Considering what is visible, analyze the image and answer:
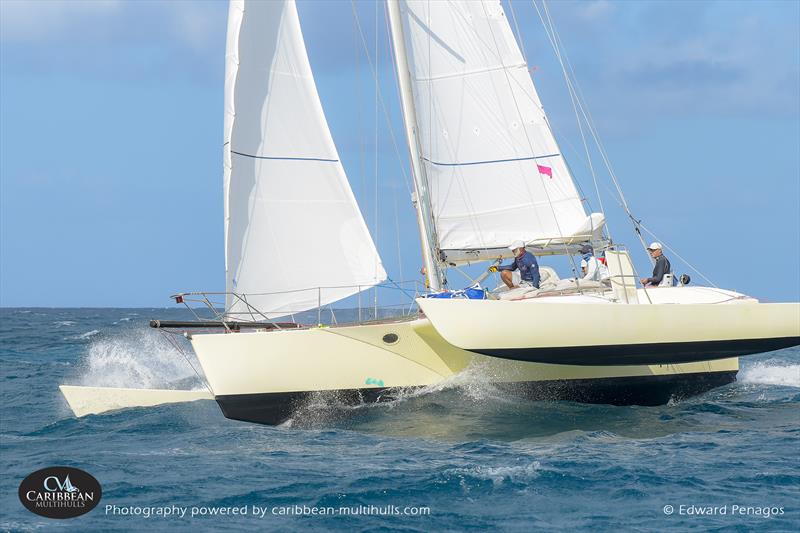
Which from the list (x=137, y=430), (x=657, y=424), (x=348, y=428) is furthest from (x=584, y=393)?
(x=137, y=430)

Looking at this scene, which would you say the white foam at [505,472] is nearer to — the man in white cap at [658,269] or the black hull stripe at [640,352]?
the black hull stripe at [640,352]

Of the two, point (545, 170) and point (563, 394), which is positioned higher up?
point (545, 170)

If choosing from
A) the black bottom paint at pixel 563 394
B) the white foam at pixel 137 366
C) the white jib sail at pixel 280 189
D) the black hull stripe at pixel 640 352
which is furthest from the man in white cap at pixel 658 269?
the white foam at pixel 137 366

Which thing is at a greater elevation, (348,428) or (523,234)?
(523,234)

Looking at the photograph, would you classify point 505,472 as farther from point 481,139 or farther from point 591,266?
point 481,139

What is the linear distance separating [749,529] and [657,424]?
4.35 meters

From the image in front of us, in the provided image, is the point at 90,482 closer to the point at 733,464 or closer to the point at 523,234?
the point at 733,464

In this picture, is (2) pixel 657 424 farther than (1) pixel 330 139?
No

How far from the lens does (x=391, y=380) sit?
11.6 m

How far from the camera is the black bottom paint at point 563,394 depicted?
11.4m

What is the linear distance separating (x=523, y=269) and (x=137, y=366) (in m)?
11.0
